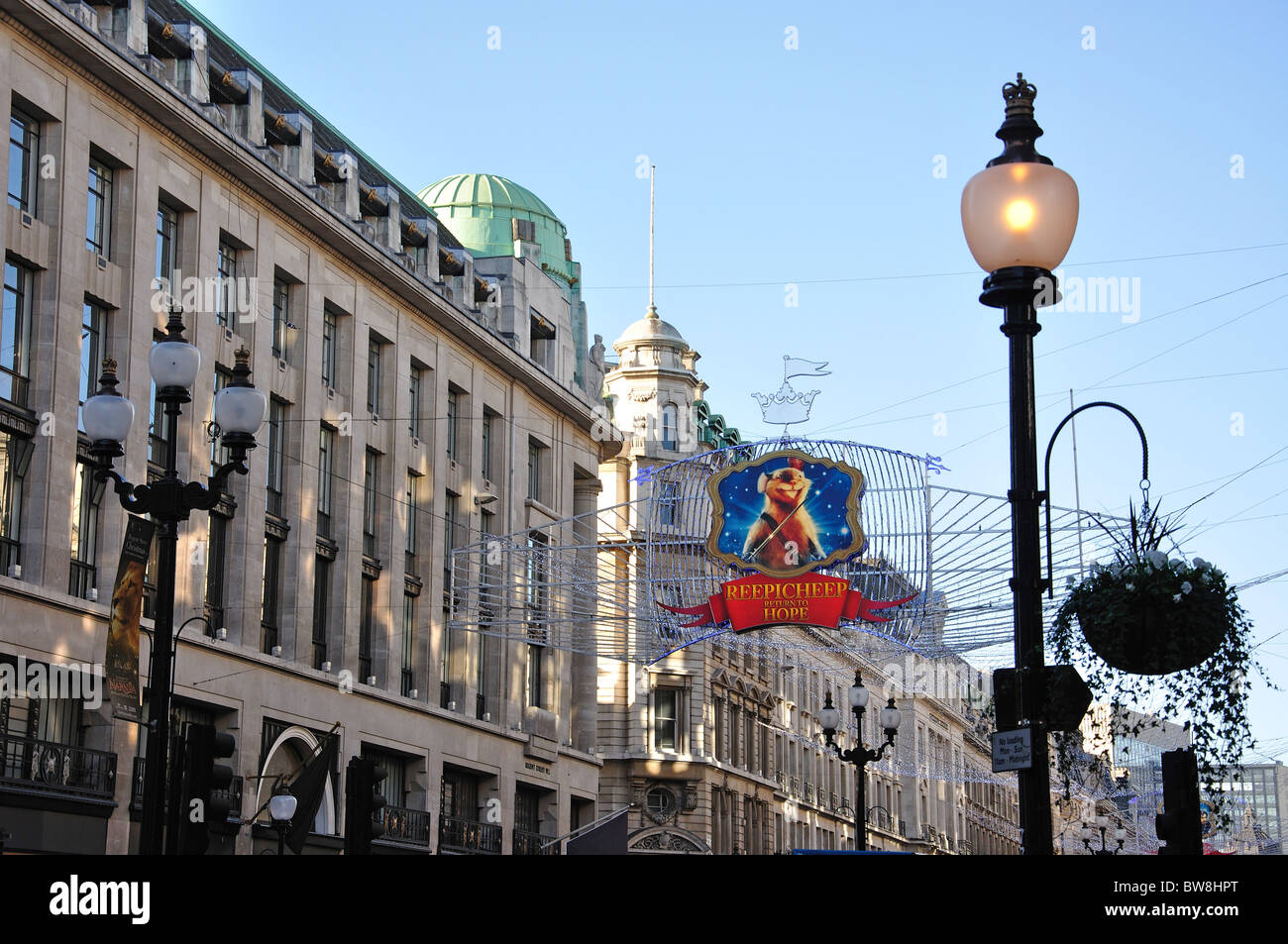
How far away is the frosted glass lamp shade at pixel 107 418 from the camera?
16656 mm

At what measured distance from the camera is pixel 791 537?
78.0 feet

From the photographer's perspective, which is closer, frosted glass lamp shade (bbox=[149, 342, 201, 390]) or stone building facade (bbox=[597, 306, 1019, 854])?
frosted glass lamp shade (bbox=[149, 342, 201, 390])

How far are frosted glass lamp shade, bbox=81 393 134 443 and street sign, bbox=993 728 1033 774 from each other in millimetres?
10406

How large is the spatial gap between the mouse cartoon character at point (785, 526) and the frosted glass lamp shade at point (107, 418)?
9.44 metres

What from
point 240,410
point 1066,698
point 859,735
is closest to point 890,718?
point 859,735

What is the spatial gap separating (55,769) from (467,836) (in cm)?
2007

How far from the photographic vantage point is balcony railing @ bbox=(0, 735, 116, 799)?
3316 centimetres

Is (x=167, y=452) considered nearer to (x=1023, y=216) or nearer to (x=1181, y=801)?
(x=1181, y=801)

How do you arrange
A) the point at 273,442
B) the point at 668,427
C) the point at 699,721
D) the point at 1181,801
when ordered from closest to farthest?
the point at 1181,801, the point at 273,442, the point at 699,721, the point at 668,427

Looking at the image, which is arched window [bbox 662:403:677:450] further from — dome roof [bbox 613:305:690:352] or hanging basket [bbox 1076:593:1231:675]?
hanging basket [bbox 1076:593:1231:675]

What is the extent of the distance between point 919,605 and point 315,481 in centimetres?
2569

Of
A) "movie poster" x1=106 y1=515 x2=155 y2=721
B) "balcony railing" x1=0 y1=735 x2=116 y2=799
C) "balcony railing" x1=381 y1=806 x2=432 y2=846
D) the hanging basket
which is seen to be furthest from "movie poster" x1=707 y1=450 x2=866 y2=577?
"balcony railing" x1=381 y1=806 x2=432 y2=846

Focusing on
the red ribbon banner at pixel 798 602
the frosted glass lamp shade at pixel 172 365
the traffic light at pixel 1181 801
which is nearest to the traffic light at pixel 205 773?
the frosted glass lamp shade at pixel 172 365
